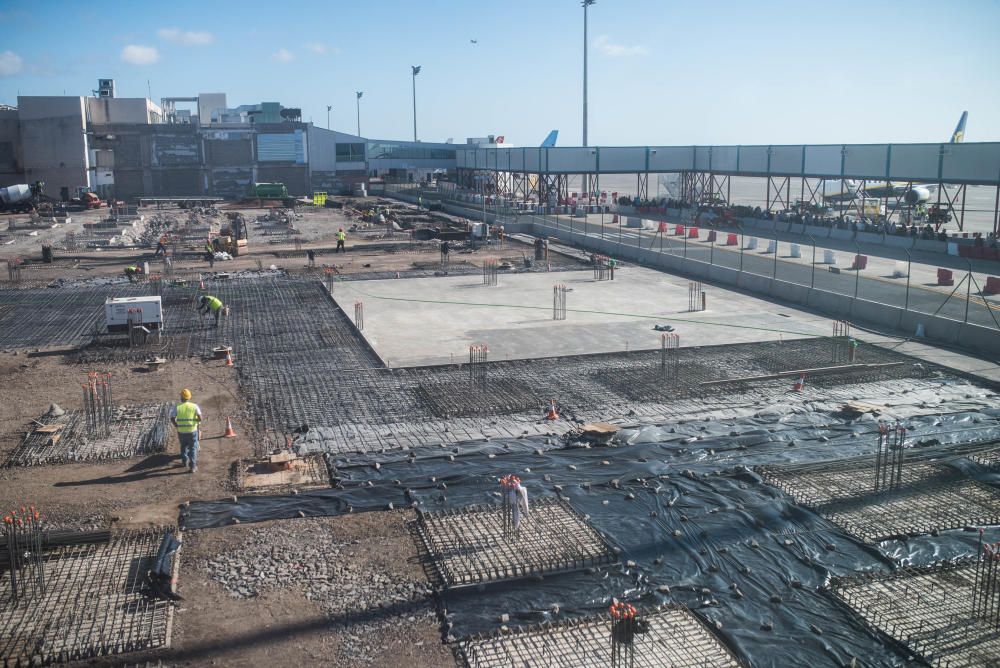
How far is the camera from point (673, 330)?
26797 millimetres

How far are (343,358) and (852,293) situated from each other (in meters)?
17.9

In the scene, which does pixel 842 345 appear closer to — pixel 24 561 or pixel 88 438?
pixel 88 438

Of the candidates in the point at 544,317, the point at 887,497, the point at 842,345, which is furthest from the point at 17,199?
the point at 887,497

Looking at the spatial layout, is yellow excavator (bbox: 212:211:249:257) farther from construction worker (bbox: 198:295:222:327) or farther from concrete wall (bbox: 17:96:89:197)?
concrete wall (bbox: 17:96:89:197)

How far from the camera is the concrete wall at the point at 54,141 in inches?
3565

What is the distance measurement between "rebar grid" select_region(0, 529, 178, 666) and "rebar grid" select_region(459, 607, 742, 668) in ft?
12.6

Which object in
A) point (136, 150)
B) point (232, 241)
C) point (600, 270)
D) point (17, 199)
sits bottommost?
point (600, 270)

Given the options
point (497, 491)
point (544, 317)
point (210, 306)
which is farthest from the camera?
point (544, 317)

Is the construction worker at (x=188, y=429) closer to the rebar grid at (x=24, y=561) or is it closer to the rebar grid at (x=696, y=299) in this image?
the rebar grid at (x=24, y=561)

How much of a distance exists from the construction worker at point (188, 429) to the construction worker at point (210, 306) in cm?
1257

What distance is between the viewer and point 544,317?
29.0 meters

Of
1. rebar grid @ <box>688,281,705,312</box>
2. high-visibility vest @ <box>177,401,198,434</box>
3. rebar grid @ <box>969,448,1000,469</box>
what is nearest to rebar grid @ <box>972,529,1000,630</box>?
rebar grid @ <box>969,448,1000,469</box>

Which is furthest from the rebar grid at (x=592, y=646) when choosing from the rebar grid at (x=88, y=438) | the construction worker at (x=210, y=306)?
the construction worker at (x=210, y=306)

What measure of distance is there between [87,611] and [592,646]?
6267mm
